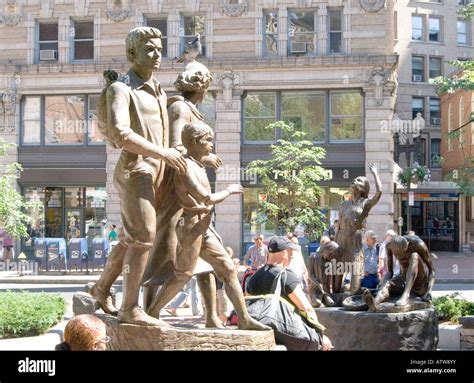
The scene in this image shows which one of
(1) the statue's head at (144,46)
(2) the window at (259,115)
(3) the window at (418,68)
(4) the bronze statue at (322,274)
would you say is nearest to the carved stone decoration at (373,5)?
(2) the window at (259,115)

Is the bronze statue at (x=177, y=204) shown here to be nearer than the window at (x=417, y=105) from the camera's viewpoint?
Yes

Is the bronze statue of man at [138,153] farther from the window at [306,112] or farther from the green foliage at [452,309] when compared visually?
the window at [306,112]

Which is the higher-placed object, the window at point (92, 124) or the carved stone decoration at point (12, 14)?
the carved stone decoration at point (12, 14)

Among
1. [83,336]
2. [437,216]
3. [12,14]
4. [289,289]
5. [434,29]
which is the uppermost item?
[434,29]

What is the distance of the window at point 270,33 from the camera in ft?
99.6

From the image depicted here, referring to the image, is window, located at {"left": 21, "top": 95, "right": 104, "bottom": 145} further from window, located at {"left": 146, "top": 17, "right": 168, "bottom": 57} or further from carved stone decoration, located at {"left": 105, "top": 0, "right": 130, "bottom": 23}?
window, located at {"left": 146, "top": 17, "right": 168, "bottom": 57}

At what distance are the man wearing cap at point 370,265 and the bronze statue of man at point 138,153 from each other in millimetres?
5373

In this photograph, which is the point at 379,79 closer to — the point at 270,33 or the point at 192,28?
the point at 270,33

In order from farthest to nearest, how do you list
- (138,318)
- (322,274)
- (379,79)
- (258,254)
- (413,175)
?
(413,175)
(379,79)
(258,254)
(322,274)
(138,318)

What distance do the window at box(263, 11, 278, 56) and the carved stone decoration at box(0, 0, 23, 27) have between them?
10575 mm

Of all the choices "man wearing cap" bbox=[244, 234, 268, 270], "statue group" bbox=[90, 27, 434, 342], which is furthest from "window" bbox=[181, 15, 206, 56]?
"statue group" bbox=[90, 27, 434, 342]

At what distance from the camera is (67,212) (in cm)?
3144

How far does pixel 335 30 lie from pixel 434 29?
26.7 meters

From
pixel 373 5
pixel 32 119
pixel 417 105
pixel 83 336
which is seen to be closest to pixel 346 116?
pixel 373 5
